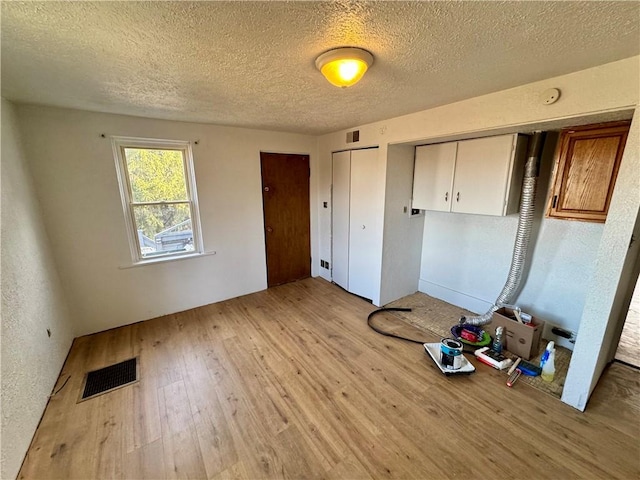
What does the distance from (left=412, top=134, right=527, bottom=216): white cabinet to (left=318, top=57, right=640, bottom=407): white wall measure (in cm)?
19

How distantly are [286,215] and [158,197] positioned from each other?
1.69 metres

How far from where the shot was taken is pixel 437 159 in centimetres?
299

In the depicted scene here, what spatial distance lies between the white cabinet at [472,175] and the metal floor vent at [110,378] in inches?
139

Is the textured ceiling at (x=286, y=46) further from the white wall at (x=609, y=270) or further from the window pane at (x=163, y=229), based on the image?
the window pane at (x=163, y=229)

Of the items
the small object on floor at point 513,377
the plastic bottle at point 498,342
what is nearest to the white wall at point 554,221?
the small object on floor at point 513,377

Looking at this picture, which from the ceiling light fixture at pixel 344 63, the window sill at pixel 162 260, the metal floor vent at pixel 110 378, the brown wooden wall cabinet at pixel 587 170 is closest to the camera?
the ceiling light fixture at pixel 344 63

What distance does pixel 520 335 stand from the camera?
242 cm

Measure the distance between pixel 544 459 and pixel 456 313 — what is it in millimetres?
1787

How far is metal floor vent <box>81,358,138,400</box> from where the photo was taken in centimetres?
210

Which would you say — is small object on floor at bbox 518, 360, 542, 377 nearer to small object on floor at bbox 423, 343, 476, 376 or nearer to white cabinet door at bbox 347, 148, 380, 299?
small object on floor at bbox 423, 343, 476, 376

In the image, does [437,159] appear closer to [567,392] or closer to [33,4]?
[567,392]

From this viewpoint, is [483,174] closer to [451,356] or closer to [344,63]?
[451,356]

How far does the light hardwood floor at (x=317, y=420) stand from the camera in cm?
152

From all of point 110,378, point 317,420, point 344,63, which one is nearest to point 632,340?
point 317,420
